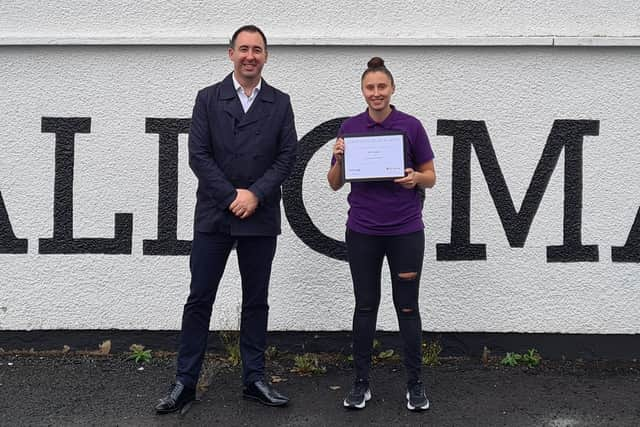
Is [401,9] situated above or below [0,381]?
above

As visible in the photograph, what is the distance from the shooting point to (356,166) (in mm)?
4324

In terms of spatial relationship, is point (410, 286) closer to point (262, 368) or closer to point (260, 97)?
point (262, 368)

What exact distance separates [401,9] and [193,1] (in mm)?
1336

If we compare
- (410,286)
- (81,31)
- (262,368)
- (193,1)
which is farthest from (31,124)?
(410,286)

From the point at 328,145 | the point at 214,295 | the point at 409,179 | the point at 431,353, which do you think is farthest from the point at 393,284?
the point at 328,145

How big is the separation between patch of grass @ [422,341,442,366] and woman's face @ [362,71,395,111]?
182 cm

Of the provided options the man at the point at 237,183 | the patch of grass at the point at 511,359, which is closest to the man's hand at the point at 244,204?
the man at the point at 237,183

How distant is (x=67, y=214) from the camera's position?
210 inches

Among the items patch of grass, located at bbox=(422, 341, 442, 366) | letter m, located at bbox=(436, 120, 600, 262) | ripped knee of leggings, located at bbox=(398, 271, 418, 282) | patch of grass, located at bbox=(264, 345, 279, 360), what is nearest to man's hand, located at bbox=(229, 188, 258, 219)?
ripped knee of leggings, located at bbox=(398, 271, 418, 282)

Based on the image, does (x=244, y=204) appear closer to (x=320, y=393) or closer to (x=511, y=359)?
(x=320, y=393)

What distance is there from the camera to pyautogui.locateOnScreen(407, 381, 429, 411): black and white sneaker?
4.48 m

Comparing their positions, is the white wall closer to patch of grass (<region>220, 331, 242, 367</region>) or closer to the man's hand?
patch of grass (<region>220, 331, 242, 367</region>)

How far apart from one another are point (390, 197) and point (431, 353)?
1447 mm

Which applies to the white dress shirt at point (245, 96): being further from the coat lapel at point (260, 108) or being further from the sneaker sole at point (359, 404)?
the sneaker sole at point (359, 404)
